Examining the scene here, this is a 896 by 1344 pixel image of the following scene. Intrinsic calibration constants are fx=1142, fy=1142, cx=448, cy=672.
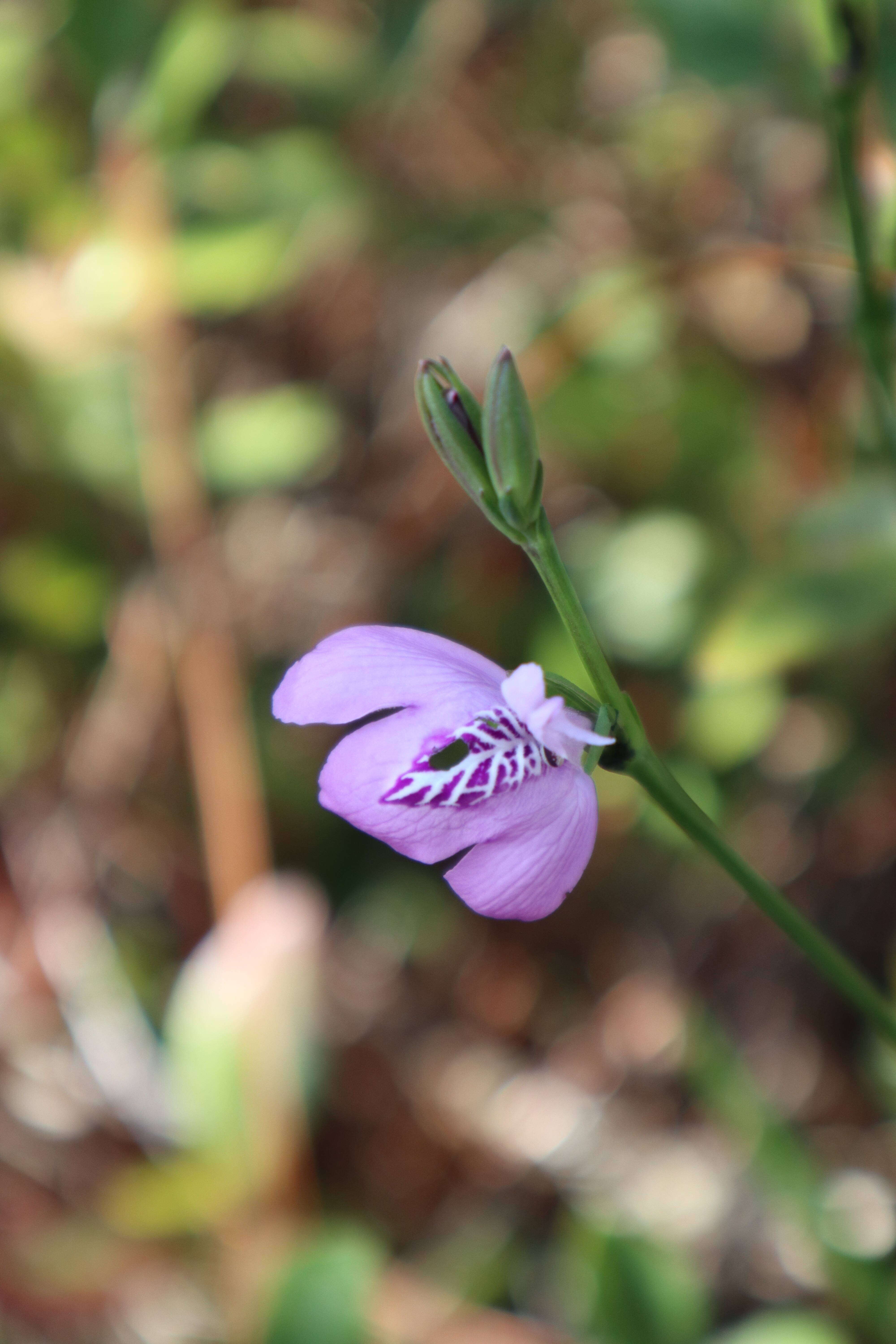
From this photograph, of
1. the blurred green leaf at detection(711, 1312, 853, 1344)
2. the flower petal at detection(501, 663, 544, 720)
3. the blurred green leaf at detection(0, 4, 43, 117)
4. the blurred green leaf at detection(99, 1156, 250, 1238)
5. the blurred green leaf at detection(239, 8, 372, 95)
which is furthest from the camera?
the blurred green leaf at detection(239, 8, 372, 95)

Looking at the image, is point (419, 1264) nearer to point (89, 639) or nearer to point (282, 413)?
point (89, 639)

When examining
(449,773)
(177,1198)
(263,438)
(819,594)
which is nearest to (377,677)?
(449,773)

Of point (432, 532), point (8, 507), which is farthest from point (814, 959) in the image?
point (8, 507)

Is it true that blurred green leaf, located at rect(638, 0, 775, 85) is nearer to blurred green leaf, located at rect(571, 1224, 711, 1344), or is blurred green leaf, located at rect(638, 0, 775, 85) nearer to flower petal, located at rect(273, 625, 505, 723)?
flower petal, located at rect(273, 625, 505, 723)

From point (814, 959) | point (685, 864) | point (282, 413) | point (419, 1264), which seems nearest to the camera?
point (814, 959)

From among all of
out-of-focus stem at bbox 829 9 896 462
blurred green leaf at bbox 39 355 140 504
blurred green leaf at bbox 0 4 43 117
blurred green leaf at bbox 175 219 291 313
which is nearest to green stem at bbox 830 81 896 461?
out-of-focus stem at bbox 829 9 896 462

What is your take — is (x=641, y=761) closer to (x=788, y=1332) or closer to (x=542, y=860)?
(x=542, y=860)
